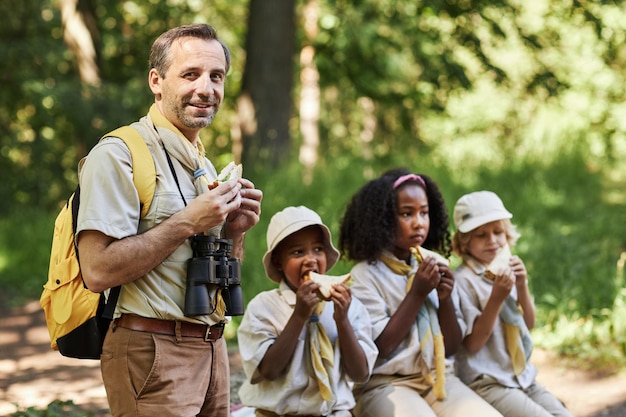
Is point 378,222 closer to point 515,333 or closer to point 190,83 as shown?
point 515,333

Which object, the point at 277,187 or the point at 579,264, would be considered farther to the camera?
the point at 277,187

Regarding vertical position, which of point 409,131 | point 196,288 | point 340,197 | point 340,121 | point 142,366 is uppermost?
point 340,121

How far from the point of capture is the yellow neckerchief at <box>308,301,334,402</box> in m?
4.03

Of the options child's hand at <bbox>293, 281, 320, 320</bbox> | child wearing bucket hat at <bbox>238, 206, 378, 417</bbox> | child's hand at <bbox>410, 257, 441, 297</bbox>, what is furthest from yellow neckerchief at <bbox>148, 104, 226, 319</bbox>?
child's hand at <bbox>410, 257, 441, 297</bbox>

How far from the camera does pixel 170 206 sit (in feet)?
9.67

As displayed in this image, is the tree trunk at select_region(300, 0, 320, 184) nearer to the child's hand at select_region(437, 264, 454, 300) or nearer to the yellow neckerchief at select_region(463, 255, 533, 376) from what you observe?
the yellow neckerchief at select_region(463, 255, 533, 376)

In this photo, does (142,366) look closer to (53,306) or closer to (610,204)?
(53,306)

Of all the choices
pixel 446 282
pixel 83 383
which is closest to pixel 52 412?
pixel 83 383

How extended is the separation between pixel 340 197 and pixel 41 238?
433cm

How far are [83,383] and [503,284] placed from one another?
3.36 m

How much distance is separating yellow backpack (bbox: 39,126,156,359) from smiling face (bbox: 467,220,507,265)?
258 centimetres

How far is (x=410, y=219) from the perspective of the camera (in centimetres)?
470

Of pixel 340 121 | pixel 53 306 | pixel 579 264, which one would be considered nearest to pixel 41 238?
pixel 579 264

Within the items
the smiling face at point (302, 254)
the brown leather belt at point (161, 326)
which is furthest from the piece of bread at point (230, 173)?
the smiling face at point (302, 254)
